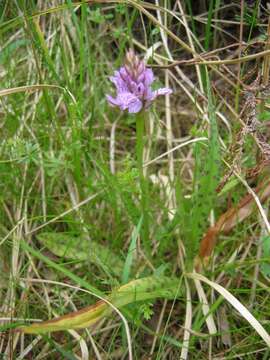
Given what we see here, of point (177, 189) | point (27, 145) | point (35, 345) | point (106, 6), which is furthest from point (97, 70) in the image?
point (35, 345)

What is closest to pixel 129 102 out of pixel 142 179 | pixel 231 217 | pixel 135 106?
pixel 135 106

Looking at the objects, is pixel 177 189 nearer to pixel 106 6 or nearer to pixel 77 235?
pixel 77 235

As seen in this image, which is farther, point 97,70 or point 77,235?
point 97,70

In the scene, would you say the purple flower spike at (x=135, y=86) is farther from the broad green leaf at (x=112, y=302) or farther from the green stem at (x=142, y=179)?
the broad green leaf at (x=112, y=302)

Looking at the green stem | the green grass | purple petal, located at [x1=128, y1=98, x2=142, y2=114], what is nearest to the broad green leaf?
the green grass

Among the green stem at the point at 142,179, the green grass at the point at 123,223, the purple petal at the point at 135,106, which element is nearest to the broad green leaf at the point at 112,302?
the green grass at the point at 123,223

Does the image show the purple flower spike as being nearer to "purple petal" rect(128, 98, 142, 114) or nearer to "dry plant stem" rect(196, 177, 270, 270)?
"purple petal" rect(128, 98, 142, 114)

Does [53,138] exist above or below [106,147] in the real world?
above
